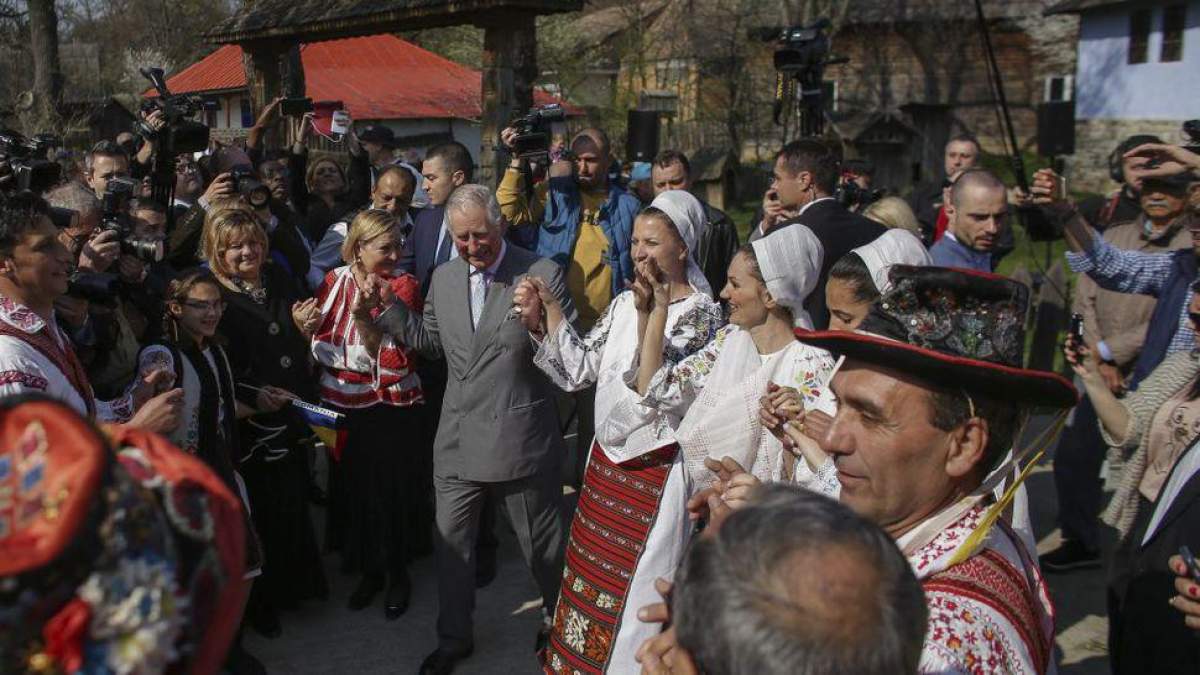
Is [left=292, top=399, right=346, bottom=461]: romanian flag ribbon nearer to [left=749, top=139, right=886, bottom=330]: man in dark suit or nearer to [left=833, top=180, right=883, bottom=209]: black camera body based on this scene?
[left=749, top=139, right=886, bottom=330]: man in dark suit

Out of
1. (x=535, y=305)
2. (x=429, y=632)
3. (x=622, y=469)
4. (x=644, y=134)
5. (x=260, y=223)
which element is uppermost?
(x=644, y=134)

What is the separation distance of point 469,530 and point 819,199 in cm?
242

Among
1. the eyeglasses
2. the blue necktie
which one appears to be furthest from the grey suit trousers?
the blue necktie

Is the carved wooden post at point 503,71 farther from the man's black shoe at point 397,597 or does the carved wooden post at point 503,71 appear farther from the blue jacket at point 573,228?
the man's black shoe at point 397,597

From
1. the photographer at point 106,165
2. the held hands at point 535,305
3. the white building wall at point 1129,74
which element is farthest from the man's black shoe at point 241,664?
the white building wall at point 1129,74

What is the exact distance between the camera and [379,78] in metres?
30.4

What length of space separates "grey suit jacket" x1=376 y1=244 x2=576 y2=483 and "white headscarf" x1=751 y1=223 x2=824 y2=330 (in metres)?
0.92

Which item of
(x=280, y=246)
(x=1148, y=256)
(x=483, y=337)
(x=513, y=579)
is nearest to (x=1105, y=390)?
(x=1148, y=256)

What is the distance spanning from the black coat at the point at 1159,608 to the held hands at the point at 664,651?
4.93 feet

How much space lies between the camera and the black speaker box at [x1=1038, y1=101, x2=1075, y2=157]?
242 inches

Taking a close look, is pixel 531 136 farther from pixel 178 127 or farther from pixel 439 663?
pixel 439 663

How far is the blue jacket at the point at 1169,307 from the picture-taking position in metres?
4.10

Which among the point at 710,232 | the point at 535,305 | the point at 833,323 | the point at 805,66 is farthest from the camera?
the point at 805,66

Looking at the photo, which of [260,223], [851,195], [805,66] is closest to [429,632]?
[260,223]
